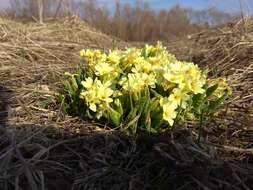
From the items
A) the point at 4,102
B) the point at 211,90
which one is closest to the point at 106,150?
the point at 211,90

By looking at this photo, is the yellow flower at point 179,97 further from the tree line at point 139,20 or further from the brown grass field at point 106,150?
the tree line at point 139,20

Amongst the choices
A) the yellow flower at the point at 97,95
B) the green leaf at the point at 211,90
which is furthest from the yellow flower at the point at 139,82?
the green leaf at the point at 211,90

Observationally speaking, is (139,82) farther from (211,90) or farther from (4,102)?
(4,102)

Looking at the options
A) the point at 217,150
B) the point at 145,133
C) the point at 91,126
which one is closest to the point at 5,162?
the point at 91,126

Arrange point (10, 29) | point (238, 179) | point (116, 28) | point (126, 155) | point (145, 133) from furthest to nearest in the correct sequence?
point (116, 28), point (10, 29), point (145, 133), point (126, 155), point (238, 179)

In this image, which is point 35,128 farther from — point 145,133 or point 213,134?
point 213,134

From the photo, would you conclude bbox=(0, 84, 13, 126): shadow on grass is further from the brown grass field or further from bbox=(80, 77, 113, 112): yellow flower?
bbox=(80, 77, 113, 112): yellow flower
